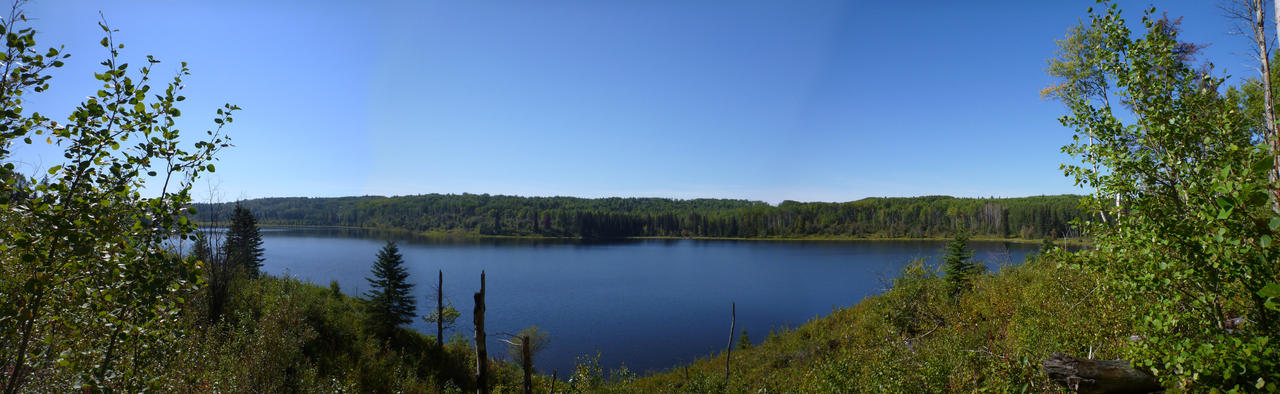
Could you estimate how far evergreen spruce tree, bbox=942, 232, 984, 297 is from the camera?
19.0m

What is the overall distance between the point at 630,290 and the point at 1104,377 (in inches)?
1827

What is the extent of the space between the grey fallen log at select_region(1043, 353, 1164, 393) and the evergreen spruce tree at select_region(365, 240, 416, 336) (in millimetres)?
24642

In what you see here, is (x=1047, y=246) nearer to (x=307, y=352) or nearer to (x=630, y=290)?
(x=630, y=290)

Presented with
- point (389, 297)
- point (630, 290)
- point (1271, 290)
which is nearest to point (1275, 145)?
point (1271, 290)

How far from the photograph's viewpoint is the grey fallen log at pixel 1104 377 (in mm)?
4703

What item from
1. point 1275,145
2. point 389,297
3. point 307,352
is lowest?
point 307,352

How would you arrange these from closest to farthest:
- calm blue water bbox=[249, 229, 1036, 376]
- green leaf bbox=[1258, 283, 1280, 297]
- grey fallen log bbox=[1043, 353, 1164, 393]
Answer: green leaf bbox=[1258, 283, 1280, 297] < grey fallen log bbox=[1043, 353, 1164, 393] < calm blue water bbox=[249, 229, 1036, 376]

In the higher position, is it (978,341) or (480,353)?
(480,353)

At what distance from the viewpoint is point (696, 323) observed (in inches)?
1438

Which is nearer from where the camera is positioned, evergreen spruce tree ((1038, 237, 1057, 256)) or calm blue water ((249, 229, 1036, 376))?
evergreen spruce tree ((1038, 237, 1057, 256))

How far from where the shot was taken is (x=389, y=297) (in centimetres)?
2397

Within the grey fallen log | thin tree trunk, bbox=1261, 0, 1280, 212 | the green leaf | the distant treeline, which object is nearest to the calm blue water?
thin tree trunk, bbox=1261, 0, 1280, 212

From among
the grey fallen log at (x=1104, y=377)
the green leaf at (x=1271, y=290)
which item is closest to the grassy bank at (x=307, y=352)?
the green leaf at (x=1271, y=290)

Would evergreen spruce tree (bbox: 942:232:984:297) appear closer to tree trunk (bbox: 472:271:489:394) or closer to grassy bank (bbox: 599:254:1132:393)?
grassy bank (bbox: 599:254:1132:393)
